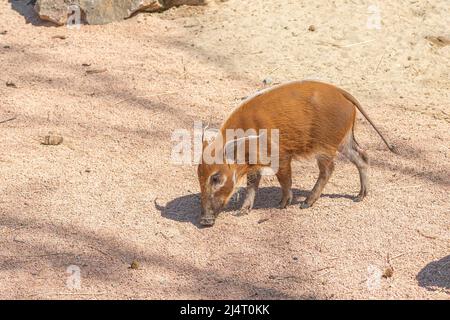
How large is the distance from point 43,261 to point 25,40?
4095mm

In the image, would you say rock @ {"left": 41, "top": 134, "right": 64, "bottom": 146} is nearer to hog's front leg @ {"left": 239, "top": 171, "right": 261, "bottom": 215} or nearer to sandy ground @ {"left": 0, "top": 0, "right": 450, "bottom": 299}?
sandy ground @ {"left": 0, "top": 0, "right": 450, "bottom": 299}

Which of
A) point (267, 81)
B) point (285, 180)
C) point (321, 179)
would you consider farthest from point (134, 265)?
point (267, 81)

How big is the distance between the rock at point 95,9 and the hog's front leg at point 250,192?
379 centimetres

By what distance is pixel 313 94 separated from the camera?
5695mm

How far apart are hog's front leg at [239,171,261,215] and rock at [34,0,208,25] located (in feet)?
12.4

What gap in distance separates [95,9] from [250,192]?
155 inches

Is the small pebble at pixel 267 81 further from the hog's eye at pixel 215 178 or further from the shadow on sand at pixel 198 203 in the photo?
the hog's eye at pixel 215 178

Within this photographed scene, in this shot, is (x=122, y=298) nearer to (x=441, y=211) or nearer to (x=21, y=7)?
(x=441, y=211)

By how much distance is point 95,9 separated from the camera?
29.0 feet

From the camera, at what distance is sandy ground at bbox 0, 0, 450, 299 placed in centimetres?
506

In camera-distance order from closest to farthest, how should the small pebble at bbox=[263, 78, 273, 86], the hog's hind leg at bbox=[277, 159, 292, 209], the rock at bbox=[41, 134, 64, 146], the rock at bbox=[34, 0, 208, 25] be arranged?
the hog's hind leg at bbox=[277, 159, 292, 209], the rock at bbox=[41, 134, 64, 146], the small pebble at bbox=[263, 78, 273, 86], the rock at bbox=[34, 0, 208, 25]

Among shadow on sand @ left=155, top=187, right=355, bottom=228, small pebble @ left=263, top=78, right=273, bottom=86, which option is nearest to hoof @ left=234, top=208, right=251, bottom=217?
shadow on sand @ left=155, top=187, right=355, bottom=228

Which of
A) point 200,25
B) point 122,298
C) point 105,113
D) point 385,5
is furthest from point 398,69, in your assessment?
point 122,298

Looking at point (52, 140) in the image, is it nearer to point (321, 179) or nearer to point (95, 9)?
point (321, 179)
